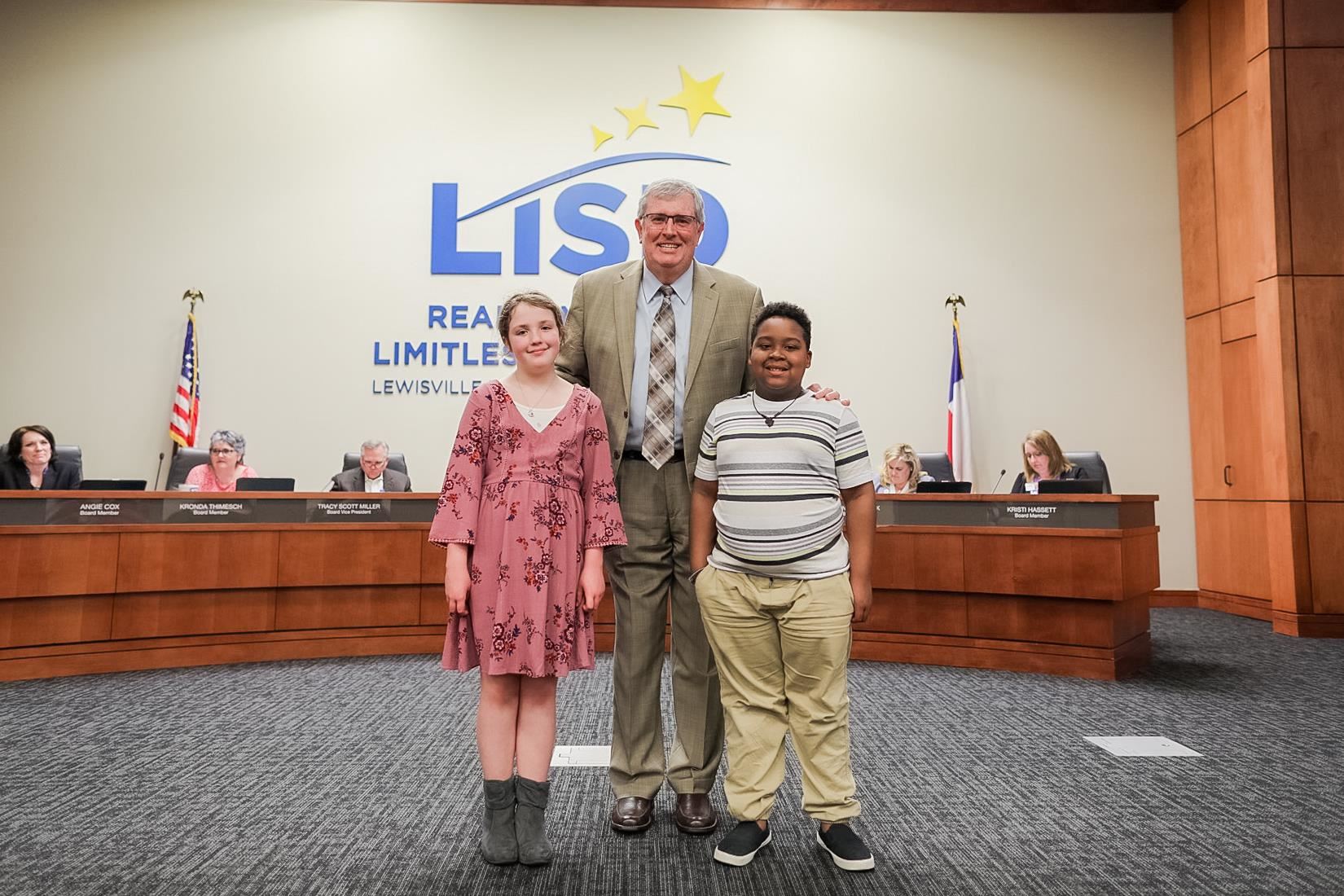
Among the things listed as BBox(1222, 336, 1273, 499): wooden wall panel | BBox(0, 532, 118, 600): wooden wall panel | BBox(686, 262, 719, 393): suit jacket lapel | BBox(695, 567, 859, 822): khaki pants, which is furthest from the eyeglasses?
BBox(1222, 336, 1273, 499): wooden wall panel

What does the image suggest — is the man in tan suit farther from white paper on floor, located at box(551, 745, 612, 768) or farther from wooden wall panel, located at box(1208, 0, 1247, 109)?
wooden wall panel, located at box(1208, 0, 1247, 109)

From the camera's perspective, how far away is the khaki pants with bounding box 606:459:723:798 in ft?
6.30

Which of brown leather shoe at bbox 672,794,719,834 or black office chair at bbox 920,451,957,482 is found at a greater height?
black office chair at bbox 920,451,957,482

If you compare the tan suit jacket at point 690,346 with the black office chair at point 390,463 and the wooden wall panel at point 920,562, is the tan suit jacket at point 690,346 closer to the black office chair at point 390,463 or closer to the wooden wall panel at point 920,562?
the wooden wall panel at point 920,562

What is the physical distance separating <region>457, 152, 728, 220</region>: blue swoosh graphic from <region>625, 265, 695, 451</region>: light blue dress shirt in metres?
4.68

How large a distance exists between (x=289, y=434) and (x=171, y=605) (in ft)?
7.93

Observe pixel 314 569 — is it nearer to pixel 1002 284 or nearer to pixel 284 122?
pixel 284 122

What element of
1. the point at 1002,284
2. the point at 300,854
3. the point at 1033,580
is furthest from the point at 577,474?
the point at 1002,284

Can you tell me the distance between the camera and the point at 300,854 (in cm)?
173

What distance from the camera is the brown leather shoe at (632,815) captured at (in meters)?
1.85

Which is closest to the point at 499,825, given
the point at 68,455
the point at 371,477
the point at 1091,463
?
the point at 371,477

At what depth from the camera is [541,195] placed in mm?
6340

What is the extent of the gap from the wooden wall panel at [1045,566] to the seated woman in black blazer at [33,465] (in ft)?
16.2

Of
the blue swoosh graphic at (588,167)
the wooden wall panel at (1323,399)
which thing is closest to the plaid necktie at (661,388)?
the blue swoosh graphic at (588,167)
